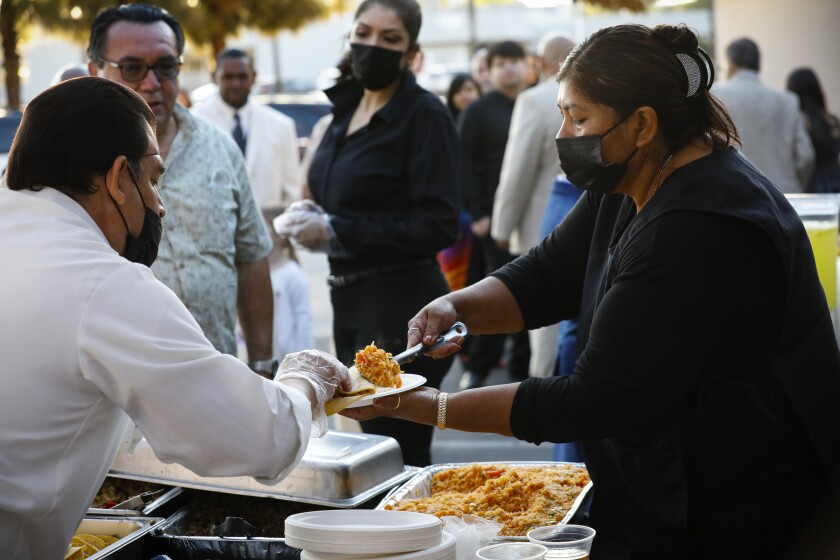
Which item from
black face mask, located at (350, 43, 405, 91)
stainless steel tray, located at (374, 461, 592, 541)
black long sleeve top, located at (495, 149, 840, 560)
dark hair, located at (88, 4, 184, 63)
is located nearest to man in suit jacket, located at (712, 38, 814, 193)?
black face mask, located at (350, 43, 405, 91)

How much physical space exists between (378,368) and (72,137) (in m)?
0.89

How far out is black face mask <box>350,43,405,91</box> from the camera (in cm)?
401

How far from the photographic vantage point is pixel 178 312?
1.96m

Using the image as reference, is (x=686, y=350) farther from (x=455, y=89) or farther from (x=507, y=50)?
(x=455, y=89)

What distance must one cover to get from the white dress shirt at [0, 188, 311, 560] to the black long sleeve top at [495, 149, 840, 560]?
0.66 m

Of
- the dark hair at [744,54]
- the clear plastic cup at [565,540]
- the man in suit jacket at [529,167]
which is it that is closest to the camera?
the clear plastic cup at [565,540]

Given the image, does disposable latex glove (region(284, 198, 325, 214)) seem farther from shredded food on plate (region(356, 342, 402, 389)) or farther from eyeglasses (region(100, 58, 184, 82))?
shredded food on plate (region(356, 342, 402, 389))

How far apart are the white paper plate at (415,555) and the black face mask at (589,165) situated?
861mm

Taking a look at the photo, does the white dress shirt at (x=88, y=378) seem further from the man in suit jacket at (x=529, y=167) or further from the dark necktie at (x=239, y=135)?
the dark necktie at (x=239, y=135)

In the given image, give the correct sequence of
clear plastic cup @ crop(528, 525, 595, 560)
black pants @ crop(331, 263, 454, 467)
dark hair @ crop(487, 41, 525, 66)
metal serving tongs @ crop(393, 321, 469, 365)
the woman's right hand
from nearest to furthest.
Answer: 1. clear plastic cup @ crop(528, 525, 595, 560)
2. metal serving tongs @ crop(393, 321, 469, 365)
3. the woman's right hand
4. black pants @ crop(331, 263, 454, 467)
5. dark hair @ crop(487, 41, 525, 66)

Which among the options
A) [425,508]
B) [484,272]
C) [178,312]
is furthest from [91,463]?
[484,272]

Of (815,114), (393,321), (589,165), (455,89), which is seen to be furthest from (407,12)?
(815,114)

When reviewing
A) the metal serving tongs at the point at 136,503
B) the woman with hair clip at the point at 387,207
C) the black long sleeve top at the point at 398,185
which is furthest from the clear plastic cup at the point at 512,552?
the black long sleeve top at the point at 398,185

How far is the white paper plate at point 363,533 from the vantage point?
2.06 meters
